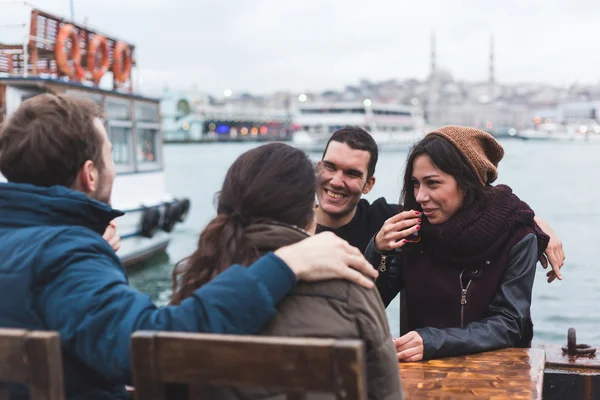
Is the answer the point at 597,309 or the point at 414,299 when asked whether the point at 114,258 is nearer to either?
the point at 414,299

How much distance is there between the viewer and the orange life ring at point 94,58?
13414mm

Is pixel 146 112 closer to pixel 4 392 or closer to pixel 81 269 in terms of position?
pixel 81 269

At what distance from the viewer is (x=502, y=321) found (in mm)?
2848

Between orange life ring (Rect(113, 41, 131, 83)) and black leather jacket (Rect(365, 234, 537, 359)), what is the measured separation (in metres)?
12.3

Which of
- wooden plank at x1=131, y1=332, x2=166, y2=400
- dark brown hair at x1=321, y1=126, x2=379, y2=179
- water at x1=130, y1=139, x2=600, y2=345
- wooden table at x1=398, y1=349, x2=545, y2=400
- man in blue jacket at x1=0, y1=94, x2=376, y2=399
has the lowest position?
water at x1=130, y1=139, x2=600, y2=345

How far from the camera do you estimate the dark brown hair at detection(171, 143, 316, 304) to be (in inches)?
71.9

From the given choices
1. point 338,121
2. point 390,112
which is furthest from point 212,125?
point 338,121

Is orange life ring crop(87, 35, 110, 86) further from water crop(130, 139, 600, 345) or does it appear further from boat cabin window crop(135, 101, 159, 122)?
water crop(130, 139, 600, 345)

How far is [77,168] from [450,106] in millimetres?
167245

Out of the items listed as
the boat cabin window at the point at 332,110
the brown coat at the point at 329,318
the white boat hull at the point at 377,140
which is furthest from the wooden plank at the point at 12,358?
the boat cabin window at the point at 332,110

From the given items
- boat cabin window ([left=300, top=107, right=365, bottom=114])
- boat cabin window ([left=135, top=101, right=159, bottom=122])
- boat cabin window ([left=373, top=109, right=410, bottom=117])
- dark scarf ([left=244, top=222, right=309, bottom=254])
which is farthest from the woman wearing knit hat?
boat cabin window ([left=373, top=109, right=410, bottom=117])

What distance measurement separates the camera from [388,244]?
3074 millimetres

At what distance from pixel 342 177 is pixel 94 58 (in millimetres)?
10791

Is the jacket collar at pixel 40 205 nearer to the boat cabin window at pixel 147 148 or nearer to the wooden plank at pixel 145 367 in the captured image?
the wooden plank at pixel 145 367
